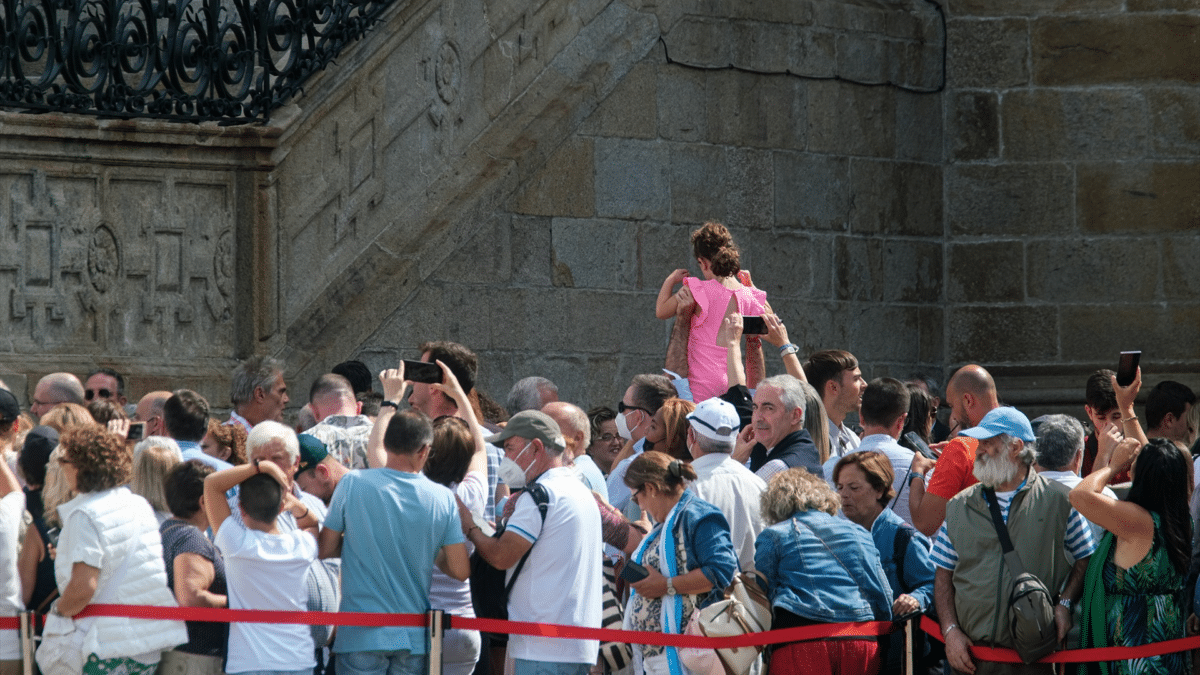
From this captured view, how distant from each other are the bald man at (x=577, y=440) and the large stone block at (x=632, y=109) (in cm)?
422

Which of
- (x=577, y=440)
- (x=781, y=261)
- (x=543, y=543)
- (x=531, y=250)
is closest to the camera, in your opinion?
(x=543, y=543)

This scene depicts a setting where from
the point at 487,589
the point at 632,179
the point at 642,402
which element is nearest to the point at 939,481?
the point at 642,402

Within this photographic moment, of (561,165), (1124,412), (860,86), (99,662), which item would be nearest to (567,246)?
(561,165)

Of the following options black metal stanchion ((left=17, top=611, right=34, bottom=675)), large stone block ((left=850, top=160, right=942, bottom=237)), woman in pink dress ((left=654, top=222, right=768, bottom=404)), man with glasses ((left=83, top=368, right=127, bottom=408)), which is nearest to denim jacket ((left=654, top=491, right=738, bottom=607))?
black metal stanchion ((left=17, top=611, right=34, bottom=675))

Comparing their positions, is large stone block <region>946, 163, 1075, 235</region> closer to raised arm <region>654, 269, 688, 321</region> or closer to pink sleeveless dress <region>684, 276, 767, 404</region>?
pink sleeveless dress <region>684, 276, 767, 404</region>

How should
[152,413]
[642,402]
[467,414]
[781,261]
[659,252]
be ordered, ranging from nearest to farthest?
[467,414], [152,413], [642,402], [659,252], [781,261]

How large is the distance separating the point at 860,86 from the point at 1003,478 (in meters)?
6.45

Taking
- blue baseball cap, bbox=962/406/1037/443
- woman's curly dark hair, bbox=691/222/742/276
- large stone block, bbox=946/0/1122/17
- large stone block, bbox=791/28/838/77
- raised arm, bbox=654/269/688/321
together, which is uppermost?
large stone block, bbox=946/0/1122/17

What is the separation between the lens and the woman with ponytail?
6559 mm

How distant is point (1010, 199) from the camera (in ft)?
42.8

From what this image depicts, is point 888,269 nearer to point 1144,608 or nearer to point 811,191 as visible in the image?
point 811,191

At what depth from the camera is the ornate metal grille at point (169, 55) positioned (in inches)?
394

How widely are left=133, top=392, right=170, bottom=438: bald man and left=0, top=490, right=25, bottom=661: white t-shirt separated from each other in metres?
1.31

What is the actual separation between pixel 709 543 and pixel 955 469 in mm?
1346
